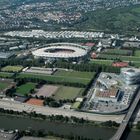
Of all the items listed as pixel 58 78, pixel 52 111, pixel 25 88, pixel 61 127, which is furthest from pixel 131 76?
pixel 25 88

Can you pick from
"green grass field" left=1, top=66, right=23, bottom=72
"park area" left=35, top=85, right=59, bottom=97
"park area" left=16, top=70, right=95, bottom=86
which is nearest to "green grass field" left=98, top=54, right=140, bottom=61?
"park area" left=16, top=70, right=95, bottom=86

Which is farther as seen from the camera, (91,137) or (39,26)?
(39,26)

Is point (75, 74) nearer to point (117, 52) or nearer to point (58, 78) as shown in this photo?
point (58, 78)

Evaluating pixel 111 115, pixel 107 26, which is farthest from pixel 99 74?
pixel 107 26

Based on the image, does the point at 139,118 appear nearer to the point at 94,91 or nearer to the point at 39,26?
the point at 94,91

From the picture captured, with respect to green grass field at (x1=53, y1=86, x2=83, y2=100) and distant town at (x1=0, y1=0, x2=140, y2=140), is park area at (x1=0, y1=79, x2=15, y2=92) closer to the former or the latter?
distant town at (x1=0, y1=0, x2=140, y2=140)

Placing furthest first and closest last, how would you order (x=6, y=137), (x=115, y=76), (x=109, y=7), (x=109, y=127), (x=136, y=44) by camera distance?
(x=109, y=7) < (x=136, y=44) < (x=115, y=76) < (x=109, y=127) < (x=6, y=137)
